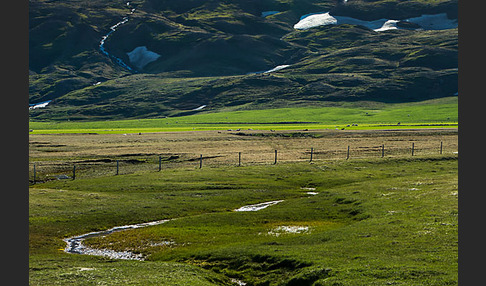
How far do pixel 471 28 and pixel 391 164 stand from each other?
76734 millimetres

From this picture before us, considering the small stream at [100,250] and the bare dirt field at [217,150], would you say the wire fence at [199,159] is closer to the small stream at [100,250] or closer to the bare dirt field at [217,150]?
the bare dirt field at [217,150]

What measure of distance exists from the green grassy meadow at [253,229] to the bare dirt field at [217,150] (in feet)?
58.3

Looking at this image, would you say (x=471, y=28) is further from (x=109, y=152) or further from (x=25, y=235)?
(x=109, y=152)

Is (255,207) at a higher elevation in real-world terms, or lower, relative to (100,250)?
higher

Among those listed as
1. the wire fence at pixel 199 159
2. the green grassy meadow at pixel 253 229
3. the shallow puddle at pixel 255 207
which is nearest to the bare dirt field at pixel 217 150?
the wire fence at pixel 199 159

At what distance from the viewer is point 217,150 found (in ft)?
420

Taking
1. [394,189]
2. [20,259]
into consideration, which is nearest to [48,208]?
[20,259]

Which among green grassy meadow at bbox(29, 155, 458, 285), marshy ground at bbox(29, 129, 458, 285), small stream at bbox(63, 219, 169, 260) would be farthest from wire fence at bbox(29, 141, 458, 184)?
small stream at bbox(63, 219, 169, 260)

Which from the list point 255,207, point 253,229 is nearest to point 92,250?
point 253,229

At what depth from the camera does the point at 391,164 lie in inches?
3851

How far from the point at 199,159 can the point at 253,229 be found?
62.2m

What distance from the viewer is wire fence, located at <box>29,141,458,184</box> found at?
92.7 m

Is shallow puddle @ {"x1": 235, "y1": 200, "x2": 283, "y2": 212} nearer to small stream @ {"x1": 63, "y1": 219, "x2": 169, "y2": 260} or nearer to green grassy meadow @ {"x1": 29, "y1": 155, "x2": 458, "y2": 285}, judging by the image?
green grassy meadow @ {"x1": 29, "y1": 155, "x2": 458, "y2": 285}

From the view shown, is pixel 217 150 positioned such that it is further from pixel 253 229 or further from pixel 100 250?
pixel 100 250
